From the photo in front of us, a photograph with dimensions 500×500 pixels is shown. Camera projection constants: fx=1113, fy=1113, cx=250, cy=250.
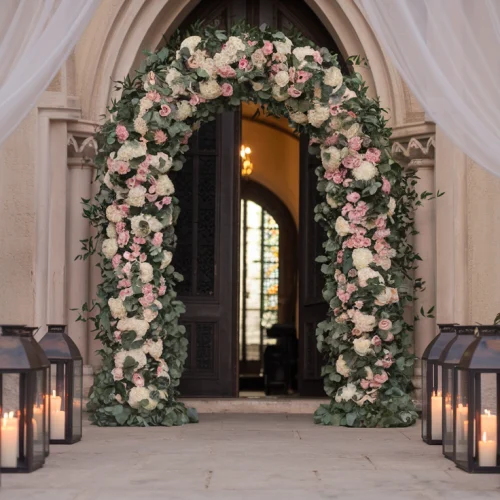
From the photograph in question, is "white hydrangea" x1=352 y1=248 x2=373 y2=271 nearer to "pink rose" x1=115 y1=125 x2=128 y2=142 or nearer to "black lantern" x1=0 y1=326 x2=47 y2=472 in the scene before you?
"pink rose" x1=115 y1=125 x2=128 y2=142

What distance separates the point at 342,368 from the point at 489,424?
311cm

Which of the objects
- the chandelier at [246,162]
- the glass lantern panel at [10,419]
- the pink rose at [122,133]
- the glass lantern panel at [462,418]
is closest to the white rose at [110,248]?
the pink rose at [122,133]

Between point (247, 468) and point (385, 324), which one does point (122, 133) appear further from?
point (247, 468)

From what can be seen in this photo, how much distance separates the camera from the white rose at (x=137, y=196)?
8508 millimetres

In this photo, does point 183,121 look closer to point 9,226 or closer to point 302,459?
point 9,226

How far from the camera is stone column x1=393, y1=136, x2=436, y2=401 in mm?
9594

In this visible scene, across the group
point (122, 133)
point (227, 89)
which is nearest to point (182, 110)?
point (227, 89)

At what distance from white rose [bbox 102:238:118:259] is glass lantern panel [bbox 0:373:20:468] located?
121 inches

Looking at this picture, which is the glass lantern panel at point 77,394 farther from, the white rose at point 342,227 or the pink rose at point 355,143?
the pink rose at point 355,143

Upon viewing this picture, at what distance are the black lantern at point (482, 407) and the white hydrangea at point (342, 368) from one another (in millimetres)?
2975

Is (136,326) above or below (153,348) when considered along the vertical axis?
above

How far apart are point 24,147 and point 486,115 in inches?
186

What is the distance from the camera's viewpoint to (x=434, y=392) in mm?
7234

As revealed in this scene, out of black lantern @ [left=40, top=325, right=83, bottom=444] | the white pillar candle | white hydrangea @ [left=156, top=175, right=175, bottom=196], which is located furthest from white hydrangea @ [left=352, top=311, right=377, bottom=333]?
the white pillar candle
